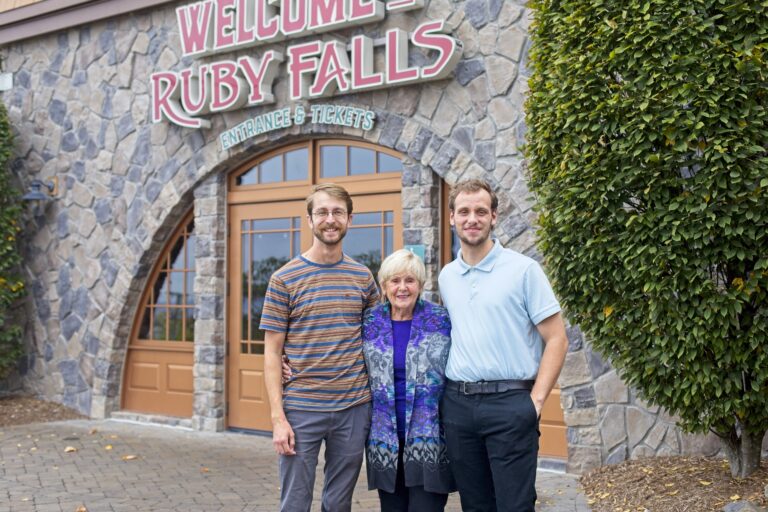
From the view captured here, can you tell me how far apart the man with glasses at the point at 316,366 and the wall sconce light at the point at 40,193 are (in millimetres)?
6865

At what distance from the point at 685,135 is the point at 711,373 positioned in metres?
1.33

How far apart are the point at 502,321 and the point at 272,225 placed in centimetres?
520

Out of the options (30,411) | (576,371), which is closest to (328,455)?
(576,371)

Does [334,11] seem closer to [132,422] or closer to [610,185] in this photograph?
[610,185]

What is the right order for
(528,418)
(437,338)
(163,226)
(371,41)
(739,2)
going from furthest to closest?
1. (163,226)
2. (371,41)
3. (739,2)
4. (437,338)
5. (528,418)

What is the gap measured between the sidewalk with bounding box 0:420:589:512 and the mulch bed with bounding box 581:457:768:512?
0.20 metres

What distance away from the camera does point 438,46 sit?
6.79 m

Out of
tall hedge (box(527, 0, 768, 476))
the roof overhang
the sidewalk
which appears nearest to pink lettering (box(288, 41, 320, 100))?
the roof overhang

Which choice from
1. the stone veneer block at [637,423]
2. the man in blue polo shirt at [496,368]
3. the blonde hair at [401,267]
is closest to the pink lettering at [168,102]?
the stone veneer block at [637,423]

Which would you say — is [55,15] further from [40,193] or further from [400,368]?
[400,368]

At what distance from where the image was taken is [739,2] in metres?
4.36

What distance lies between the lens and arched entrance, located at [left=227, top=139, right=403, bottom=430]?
751 centimetres

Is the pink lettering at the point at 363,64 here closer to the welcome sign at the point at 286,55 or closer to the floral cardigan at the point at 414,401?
the welcome sign at the point at 286,55

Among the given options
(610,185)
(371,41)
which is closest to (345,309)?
(610,185)
